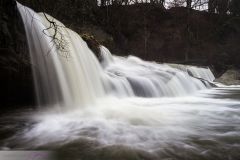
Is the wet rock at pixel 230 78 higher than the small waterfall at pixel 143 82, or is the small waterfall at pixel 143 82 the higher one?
the small waterfall at pixel 143 82

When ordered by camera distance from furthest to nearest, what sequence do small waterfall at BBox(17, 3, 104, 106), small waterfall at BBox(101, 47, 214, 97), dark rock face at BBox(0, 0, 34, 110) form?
small waterfall at BBox(101, 47, 214, 97), small waterfall at BBox(17, 3, 104, 106), dark rock face at BBox(0, 0, 34, 110)

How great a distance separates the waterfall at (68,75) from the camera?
7.69 m

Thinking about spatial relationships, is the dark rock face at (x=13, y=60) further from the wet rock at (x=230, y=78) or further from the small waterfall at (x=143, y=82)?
the wet rock at (x=230, y=78)

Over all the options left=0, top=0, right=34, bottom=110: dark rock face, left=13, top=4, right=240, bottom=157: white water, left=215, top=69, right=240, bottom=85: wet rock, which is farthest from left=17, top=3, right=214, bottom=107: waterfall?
left=215, top=69, right=240, bottom=85: wet rock

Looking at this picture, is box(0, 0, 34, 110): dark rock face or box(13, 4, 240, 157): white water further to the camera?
box(0, 0, 34, 110): dark rock face

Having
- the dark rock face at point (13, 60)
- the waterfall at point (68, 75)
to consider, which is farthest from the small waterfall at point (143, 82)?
the dark rock face at point (13, 60)

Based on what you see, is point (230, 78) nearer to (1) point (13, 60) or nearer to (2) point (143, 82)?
(2) point (143, 82)

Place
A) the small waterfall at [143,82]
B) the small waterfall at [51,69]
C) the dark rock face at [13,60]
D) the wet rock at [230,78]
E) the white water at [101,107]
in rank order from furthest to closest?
the wet rock at [230,78] < the small waterfall at [143,82] < the small waterfall at [51,69] < the dark rock face at [13,60] < the white water at [101,107]

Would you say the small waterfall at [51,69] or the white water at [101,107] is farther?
the small waterfall at [51,69]

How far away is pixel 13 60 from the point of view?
7496 millimetres

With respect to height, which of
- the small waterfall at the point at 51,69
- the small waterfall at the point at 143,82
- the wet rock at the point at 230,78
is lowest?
the wet rock at the point at 230,78

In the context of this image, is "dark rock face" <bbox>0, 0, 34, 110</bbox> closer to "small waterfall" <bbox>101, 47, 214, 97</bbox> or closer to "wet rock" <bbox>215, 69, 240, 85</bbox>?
"small waterfall" <bbox>101, 47, 214, 97</bbox>

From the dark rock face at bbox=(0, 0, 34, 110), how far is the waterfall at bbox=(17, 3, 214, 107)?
0.16m

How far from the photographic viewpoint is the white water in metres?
5.13
